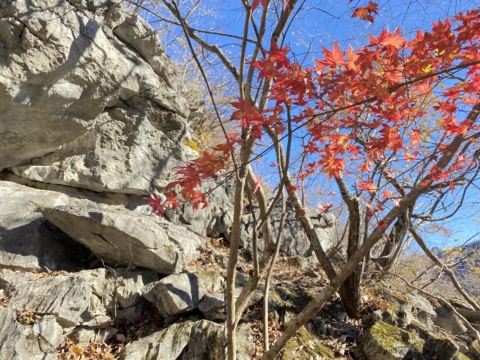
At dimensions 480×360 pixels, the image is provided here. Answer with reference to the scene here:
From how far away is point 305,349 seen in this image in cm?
381

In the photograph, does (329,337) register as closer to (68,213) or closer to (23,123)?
(68,213)

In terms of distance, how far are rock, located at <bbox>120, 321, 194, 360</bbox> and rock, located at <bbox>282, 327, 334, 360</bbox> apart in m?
1.13

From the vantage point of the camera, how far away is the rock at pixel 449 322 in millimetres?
5109

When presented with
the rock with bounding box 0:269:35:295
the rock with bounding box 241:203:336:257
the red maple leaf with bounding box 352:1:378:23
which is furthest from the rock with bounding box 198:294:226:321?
the red maple leaf with bounding box 352:1:378:23

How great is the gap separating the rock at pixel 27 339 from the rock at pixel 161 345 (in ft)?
2.34

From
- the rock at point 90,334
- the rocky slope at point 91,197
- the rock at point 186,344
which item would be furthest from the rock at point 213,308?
the rock at point 90,334

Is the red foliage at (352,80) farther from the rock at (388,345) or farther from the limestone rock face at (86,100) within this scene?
the limestone rock face at (86,100)

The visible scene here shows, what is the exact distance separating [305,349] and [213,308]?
1.21 m

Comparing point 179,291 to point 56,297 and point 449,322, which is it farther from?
point 449,322

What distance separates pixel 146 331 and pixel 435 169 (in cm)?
370

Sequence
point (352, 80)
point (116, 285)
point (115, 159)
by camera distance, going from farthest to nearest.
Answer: point (115, 159)
point (116, 285)
point (352, 80)

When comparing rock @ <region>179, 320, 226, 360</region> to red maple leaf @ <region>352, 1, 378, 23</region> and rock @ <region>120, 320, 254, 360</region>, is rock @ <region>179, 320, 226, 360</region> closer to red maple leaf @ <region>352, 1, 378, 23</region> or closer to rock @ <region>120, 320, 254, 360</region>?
rock @ <region>120, 320, 254, 360</region>

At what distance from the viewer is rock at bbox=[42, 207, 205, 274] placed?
174 inches

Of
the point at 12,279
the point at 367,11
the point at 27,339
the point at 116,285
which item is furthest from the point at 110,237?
the point at 367,11
